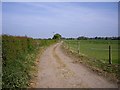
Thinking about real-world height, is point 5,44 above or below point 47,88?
above

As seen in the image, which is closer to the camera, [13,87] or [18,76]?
[13,87]

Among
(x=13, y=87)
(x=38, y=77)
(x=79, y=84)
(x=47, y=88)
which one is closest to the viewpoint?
(x=13, y=87)

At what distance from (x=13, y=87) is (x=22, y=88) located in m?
0.50

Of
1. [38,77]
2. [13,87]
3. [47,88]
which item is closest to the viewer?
[13,87]

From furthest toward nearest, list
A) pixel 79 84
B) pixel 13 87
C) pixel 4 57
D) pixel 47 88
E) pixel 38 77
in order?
pixel 38 77 → pixel 4 57 → pixel 79 84 → pixel 47 88 → pixel 13 87

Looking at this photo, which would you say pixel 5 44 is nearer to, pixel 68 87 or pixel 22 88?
pixel 22 88

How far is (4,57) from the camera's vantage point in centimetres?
1144

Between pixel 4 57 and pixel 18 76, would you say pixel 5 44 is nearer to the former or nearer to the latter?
pixel 4 57

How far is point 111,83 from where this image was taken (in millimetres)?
10898

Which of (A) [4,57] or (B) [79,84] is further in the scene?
(A) [4,57]

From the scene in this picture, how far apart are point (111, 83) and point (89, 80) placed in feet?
3.77

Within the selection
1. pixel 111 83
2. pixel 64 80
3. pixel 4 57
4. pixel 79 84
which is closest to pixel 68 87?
pixel 79 84

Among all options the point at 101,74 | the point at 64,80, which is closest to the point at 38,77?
the point at 64,80

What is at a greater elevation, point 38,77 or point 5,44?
point 5,44
